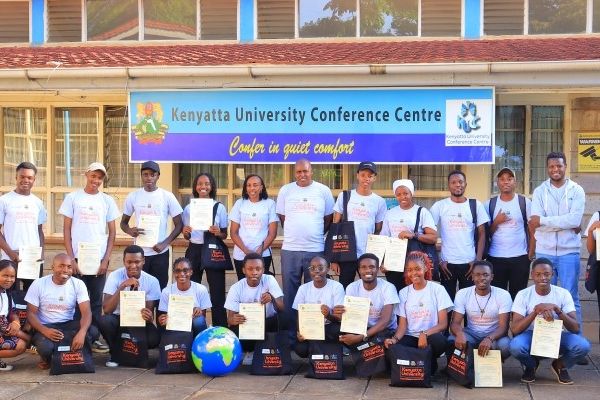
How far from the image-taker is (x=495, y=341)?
7.14 metres

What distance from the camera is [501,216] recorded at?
316 inches

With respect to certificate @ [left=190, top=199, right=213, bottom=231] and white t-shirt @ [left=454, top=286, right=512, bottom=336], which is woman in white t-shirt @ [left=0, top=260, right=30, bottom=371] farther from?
white t-shirt @ [left=454, top=286, right=512, bottom=336]

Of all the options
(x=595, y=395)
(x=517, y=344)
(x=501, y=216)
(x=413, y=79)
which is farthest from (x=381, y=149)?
(x=595, y=395)

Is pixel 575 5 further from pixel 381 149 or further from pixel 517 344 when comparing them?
pixel 517 344

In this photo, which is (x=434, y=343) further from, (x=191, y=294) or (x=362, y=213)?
(x=191, y=294)

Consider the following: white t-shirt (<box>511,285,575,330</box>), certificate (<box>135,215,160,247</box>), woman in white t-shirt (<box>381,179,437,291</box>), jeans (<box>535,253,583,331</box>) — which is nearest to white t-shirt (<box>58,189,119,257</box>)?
certificate (<box>135,215,160,247</box>)

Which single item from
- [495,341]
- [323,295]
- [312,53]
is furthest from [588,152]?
[323,295]

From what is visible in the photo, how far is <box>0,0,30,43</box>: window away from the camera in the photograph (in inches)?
489

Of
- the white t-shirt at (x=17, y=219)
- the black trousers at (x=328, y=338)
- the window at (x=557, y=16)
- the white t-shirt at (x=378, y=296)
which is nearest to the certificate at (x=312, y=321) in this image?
the black trousers at (x=328, y=338)

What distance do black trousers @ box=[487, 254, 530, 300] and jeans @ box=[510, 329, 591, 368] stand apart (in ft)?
3.26

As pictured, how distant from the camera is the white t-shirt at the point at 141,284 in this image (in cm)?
795

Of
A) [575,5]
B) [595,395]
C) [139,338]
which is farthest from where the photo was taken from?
[575,5]

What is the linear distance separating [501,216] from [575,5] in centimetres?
442

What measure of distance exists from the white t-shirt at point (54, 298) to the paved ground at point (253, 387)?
1.65 ft
